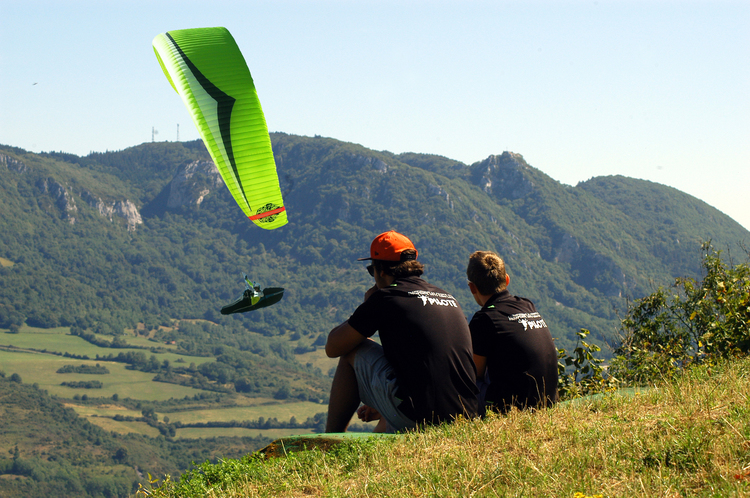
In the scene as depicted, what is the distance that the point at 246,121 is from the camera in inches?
339

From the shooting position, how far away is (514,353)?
13.9ft

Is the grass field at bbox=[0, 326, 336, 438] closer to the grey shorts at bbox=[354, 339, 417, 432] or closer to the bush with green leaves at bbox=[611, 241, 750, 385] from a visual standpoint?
the bush with green leaves at bbox=[611, 241, 750, 385]

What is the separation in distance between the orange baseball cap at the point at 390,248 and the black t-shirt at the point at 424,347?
A: 0.26 metres

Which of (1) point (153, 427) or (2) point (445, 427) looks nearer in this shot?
(2) point (445, 427)

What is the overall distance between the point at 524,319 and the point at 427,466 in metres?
1.40

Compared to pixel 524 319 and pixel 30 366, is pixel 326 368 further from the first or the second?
pixel 524 319

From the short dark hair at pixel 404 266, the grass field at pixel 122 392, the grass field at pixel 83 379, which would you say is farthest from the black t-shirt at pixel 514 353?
the grass field at pixel 83 379

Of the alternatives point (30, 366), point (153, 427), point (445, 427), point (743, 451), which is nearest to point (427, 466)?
point (445, 427)

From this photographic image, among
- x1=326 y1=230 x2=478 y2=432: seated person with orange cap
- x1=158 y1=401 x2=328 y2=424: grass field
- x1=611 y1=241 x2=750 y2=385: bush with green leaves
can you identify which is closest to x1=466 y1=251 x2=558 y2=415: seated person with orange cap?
x1=326 y1=230 x2=478 y2=432: seated person with orange cap

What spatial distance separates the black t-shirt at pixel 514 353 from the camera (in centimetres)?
422

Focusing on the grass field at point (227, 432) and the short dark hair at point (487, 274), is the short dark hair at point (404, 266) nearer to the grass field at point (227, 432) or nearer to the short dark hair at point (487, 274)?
the short dark hair at point (487, 274)

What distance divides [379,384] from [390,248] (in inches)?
36.4

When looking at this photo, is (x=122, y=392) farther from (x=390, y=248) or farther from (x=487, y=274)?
(x=487, y=274)

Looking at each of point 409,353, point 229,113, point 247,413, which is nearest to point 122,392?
point 247,413
